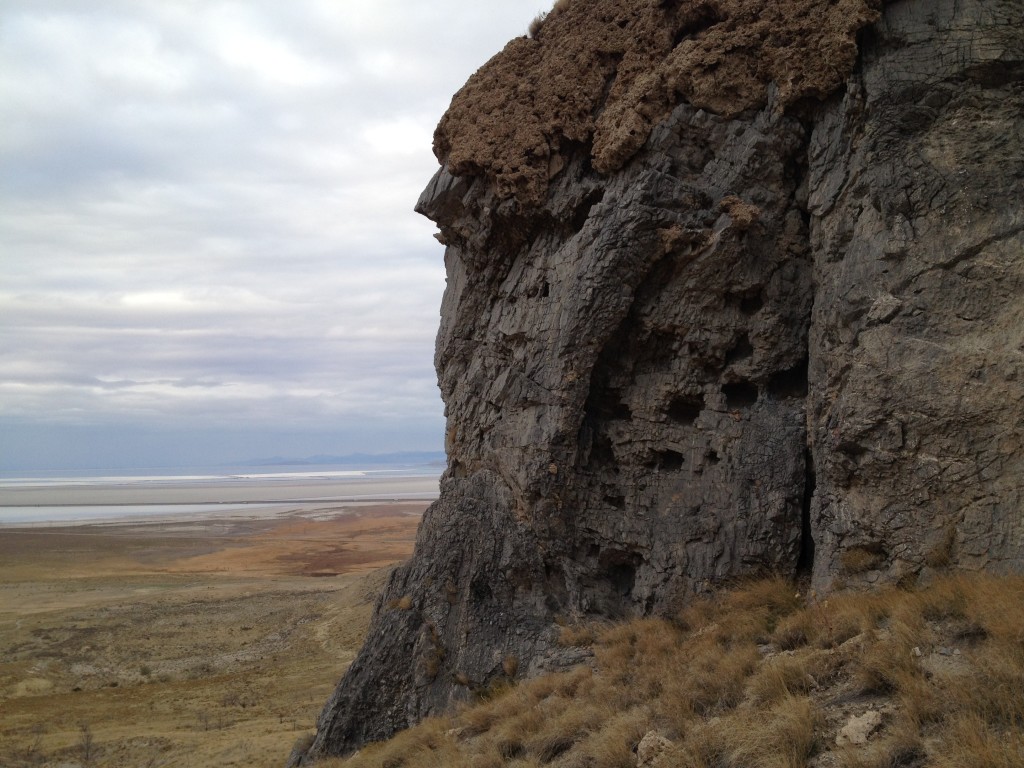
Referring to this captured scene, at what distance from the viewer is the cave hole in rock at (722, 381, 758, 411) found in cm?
1123

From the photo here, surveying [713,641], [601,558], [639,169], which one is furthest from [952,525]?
[639,169]

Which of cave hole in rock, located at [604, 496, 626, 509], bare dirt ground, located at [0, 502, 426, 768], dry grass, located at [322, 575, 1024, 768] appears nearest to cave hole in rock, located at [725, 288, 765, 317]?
cave hole in rock, located at [604, 496, 626, 509]

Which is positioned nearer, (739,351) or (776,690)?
(776,690)

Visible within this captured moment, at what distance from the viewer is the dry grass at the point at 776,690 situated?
219 inches

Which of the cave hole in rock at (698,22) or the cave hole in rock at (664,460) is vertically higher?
the cave hole in rock at (698,22)

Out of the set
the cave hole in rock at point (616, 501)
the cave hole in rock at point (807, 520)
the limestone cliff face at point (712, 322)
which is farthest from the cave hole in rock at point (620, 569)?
the cave hole in rock at point (807, 520)

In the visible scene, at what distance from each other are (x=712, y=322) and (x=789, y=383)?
57.9 inches

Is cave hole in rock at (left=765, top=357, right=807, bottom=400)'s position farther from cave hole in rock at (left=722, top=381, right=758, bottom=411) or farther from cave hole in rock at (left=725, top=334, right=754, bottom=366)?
cave hole in rock at (left=725, top=334, right=754, bottom=366)

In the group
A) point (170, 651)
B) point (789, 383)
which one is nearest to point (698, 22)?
point (789, 383)

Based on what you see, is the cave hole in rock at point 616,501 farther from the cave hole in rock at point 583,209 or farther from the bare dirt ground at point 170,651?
the bare dirt ground at point 170,651

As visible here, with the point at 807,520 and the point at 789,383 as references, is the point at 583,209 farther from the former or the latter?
the point at 807,520

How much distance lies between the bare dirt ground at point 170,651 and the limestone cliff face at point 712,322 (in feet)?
22.1

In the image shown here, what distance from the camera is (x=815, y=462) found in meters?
9.72

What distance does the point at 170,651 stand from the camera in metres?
25.4
